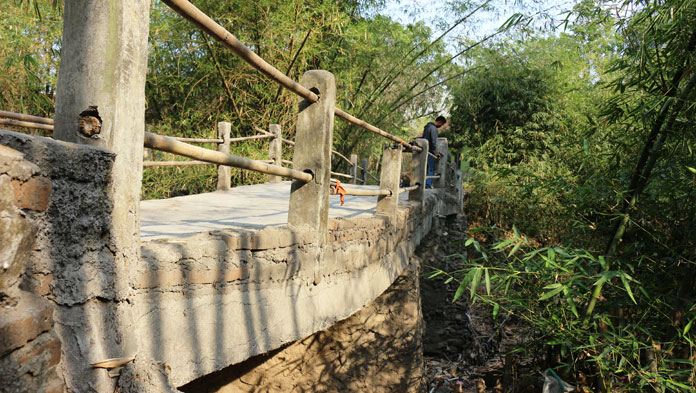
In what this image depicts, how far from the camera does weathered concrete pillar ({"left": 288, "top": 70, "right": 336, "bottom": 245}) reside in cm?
231

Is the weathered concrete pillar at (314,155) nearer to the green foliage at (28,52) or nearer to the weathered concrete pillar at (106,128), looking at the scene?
the weathered concrete pillar at (106,128)

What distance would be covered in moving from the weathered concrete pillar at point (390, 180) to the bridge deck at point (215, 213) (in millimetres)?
162

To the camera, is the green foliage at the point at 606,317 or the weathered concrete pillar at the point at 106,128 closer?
the weathered concrete pillar at the point at 106,128

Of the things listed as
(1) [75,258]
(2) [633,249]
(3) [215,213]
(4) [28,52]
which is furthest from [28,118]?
(4) [28,52]

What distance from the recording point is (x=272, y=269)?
2.02 meters

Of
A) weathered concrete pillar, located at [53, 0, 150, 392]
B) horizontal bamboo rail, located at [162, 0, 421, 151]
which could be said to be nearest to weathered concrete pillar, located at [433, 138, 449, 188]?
horizontal bamboo rail, located at [162, 0, 421, 151]

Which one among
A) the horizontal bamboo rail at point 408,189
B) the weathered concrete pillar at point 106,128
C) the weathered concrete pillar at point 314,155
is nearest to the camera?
the weathered concrete pillar at point 106,128

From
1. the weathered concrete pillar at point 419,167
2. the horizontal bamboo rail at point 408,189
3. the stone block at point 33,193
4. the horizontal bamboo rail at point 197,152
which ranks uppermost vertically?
the weathered concrete pillar at point 419,167

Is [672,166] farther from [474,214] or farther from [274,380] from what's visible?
[474,214]

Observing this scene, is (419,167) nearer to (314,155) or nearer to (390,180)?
(390,180)

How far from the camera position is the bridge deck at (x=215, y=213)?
243 centimetres

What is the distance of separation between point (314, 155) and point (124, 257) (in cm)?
124

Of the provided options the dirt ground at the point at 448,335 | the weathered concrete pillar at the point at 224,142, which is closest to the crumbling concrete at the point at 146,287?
the weathered concrete pillar at the point at 224,142

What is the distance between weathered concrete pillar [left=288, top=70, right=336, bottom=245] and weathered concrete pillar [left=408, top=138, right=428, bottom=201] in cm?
250
